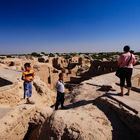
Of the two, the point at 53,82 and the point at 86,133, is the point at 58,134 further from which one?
the point at 53,82

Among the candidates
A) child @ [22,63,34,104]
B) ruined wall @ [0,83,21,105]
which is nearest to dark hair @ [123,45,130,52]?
child @ [22,63,34,104]

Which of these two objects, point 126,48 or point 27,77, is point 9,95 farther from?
point 126,48

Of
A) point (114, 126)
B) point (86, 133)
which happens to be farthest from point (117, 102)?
point (86, 133)

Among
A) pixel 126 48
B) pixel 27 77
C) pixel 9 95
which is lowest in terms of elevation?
pixel 9 95

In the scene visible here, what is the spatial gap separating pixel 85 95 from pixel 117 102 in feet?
7.22

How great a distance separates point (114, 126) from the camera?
16.2ft

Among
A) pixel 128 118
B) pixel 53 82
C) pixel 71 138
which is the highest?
pixel 128 118

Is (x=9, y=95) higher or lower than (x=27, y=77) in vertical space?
lower

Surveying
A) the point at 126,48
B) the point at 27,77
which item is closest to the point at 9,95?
the point at 27,77

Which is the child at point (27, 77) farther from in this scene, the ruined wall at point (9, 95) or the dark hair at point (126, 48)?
the dark hair at point (126, 48)

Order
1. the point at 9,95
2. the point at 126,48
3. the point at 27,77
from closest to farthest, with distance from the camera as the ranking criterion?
the point at 126,48 < the point at 27,77 < the point at 9,95

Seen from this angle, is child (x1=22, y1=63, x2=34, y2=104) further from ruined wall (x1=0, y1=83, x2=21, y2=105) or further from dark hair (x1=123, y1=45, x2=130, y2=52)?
dark hair (x1=123, y1=45, x2=130, y2=52)

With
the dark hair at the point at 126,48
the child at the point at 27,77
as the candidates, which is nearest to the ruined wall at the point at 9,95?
the child at the point at 27,77

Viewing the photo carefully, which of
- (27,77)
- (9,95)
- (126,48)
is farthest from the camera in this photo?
(9,95)
